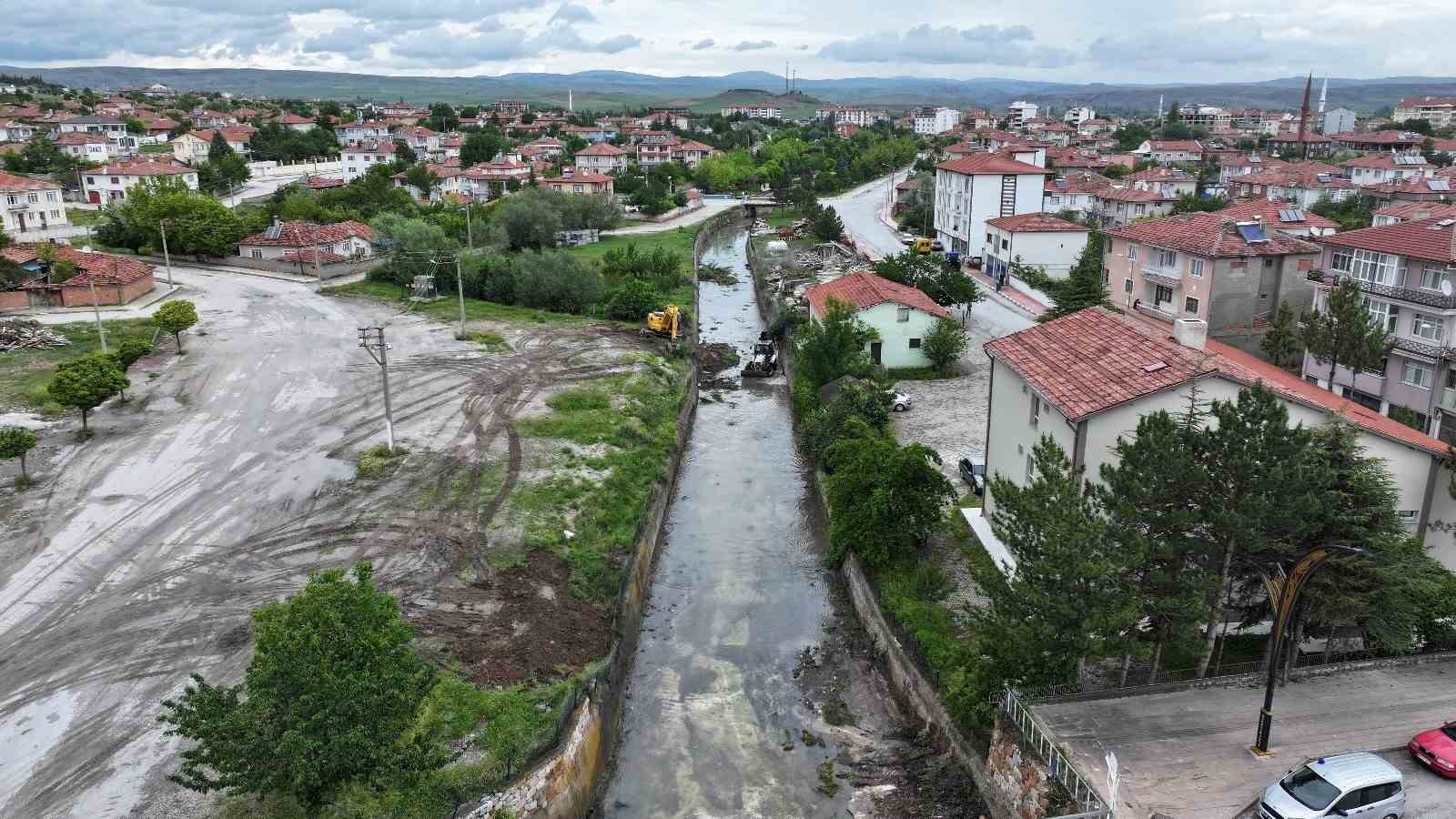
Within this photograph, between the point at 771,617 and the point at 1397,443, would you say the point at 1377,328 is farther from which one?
the point at 771,617

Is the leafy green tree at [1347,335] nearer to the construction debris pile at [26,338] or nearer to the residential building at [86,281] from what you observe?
the construction debris pile at [26,338]

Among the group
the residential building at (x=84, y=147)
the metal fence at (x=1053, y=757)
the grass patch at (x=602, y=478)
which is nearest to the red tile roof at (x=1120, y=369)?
the metal fence at (x=1053, y=757)

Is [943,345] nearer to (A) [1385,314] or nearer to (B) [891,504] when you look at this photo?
(A) [1385,314]

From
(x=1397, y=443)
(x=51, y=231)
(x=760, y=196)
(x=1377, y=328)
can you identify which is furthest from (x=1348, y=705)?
(x=760, y=196)

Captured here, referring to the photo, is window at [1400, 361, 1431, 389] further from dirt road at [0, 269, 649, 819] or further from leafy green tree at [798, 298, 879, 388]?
dirt road at [0, 269, 649, 819]

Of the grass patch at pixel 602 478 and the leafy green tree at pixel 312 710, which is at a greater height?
the leafy green tree at pixel 312 710

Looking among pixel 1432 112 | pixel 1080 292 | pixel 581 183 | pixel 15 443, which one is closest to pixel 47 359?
pixel 15 443

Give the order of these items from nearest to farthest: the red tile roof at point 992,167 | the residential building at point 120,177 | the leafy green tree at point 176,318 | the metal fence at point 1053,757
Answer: the metal fence at point 1053,757, the leafy green tree at point 176,318, the red tile roof at point 992,167, the residential building at point 120,177
